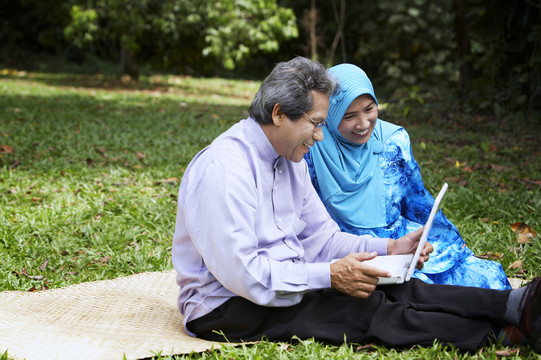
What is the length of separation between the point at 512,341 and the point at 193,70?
63.1 ft

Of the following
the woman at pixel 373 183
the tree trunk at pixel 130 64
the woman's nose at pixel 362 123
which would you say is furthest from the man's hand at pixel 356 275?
the tree trunk at pixel 130 64

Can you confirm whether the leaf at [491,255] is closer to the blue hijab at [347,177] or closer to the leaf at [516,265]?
the leaf at [516,265]

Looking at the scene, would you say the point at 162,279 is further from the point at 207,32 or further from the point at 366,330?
the point at 207,32

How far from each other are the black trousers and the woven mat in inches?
7.4

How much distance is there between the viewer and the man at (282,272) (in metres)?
2.40

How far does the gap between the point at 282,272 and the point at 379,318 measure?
49 cm

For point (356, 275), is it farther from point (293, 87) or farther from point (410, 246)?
point (293, 87)

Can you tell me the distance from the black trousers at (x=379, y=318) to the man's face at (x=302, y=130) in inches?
25.6

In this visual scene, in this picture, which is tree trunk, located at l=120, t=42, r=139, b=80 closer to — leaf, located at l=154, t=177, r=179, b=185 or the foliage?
the foliage

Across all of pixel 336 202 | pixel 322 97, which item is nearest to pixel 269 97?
pixel 322 97

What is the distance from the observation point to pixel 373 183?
11.2 ft

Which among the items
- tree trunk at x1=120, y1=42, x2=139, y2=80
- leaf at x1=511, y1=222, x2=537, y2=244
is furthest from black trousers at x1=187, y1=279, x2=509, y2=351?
tree trunk at x1=120, y1=42, x2=139, y2=80

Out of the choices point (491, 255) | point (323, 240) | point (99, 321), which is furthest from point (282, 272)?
point (491, 255)

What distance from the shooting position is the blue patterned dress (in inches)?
129
